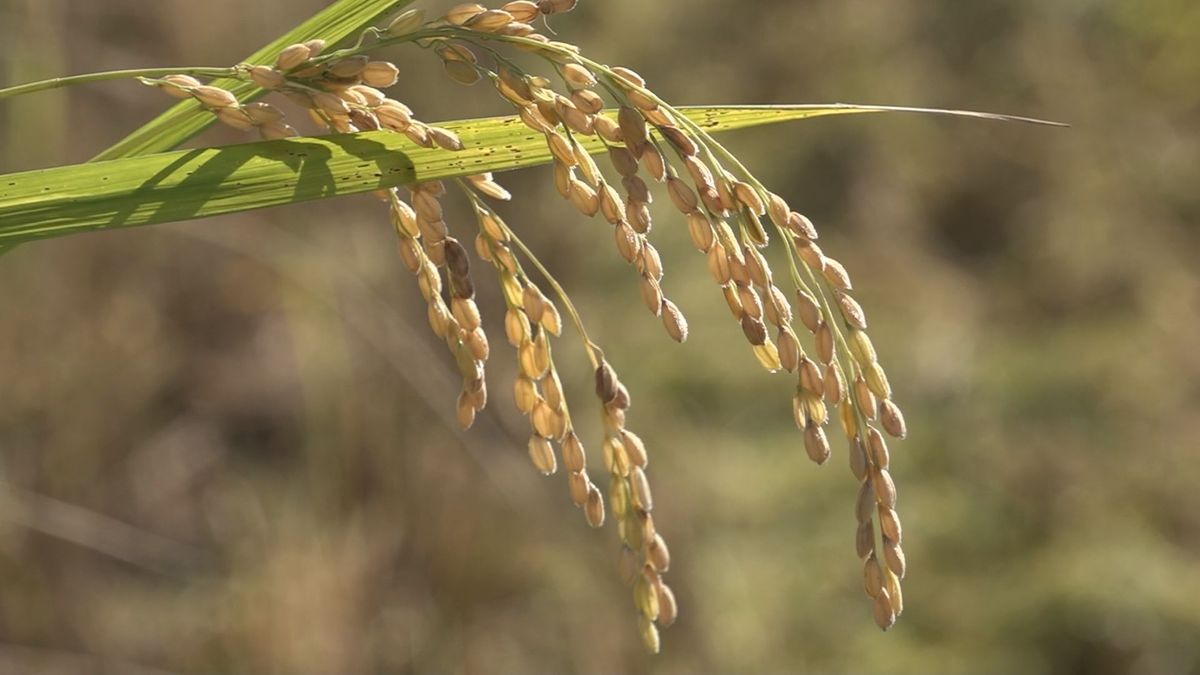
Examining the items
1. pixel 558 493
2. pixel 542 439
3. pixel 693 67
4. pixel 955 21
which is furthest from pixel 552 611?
pixel 955 21

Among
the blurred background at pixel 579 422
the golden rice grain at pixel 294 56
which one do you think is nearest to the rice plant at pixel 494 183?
the golden rice grain at pixel 294 56

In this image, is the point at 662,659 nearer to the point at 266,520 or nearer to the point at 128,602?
the point at 266,520

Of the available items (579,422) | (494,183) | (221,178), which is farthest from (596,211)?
(579,422)

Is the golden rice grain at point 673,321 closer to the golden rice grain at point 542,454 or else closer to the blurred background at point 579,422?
the golden rice grain at point 542,454

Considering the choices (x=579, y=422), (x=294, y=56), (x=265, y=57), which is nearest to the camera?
(x=294, y=56)

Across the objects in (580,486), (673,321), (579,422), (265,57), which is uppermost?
(265,57)

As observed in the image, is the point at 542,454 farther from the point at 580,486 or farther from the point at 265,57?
the point at 265,57

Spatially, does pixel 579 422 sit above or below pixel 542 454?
below

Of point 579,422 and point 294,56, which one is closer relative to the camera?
point 294,56
